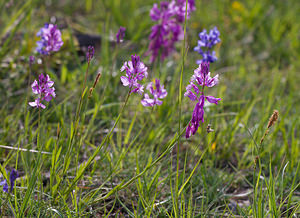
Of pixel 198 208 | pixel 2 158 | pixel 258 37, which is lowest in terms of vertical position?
pixel 198 208

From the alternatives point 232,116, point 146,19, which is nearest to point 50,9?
point 146,19

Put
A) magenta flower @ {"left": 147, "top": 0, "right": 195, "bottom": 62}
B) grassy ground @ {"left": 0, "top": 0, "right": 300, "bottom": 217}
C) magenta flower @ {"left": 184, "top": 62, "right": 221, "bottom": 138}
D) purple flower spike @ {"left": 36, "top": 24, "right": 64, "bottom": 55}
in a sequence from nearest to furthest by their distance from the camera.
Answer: magenta flower @ {"left": 184, "top": 62, "right": 221, "bottom": 138}
grassy ground @ {"left": 0, "top": 0, "right": 300, "bottom": 217}
purple flower spike @ {"left": 36, "top": 24, "right": 64, "bottom": 55}
magenta flower @ {"left": 147, "top": 0, "right": 195, "bottom": 62}

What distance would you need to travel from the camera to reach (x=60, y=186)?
1.88 meters

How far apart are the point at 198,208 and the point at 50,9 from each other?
3.25 m

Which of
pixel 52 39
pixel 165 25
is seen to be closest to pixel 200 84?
pixel 52 39

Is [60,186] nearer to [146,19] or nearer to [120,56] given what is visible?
[120,56]

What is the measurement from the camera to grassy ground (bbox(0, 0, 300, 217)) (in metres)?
1.77

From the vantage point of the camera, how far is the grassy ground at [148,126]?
1767 millimetres

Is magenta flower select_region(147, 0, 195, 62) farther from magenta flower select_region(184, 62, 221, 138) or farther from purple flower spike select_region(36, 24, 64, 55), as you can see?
magenta flower select_region(184, 62, 221, 138)

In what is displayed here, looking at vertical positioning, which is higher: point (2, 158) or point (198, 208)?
point (2, 158)

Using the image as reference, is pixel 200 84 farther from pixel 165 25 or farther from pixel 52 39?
pixel 165 25

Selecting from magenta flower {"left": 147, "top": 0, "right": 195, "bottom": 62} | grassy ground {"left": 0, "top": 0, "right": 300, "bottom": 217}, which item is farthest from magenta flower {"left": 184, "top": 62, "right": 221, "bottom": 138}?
magenta flower {"left": 147, "top": 0, "right": 195, "bottom": 62}

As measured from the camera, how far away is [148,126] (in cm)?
260

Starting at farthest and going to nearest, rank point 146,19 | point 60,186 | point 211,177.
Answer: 1. point 146,19
2. point 211,177
3. point 60,186
